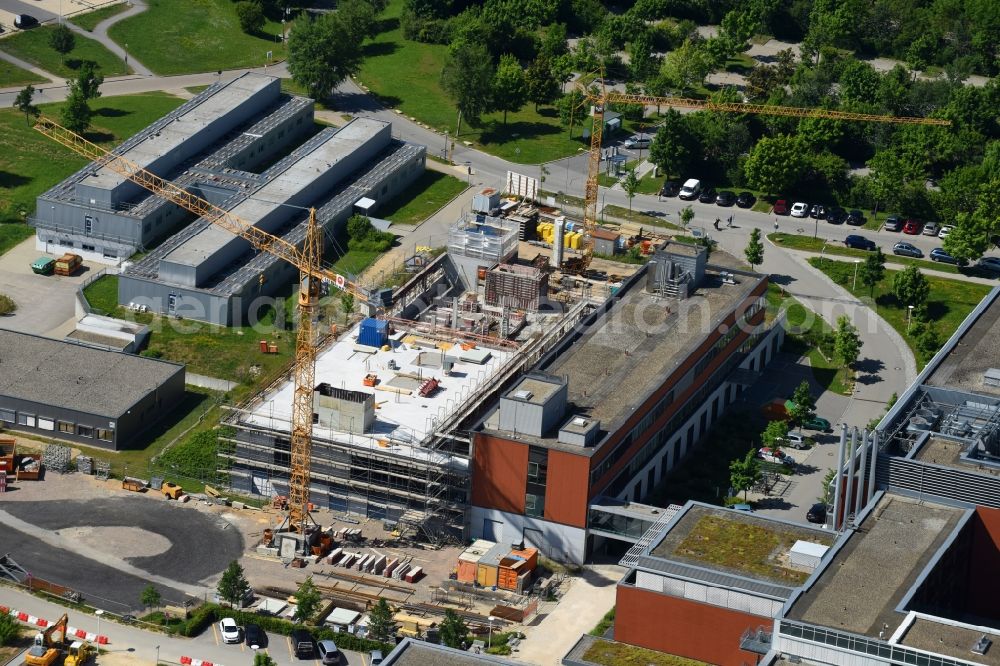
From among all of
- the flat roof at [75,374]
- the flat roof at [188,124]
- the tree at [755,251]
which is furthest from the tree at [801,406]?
the flat roof at [188,124]

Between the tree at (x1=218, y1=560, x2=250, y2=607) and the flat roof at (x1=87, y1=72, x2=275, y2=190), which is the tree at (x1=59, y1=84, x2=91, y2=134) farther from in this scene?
the tree at (x1=218, y1=560, x2=250, y2=607)

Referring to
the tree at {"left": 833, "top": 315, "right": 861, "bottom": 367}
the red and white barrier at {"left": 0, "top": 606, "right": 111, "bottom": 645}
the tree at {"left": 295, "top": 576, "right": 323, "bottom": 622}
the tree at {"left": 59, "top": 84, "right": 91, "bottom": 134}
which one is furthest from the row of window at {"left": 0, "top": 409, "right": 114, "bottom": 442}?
the tree at {"left": 833, "top": 315, "right": 861, "bottom": 367}

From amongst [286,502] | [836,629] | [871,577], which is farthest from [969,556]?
[286,502]

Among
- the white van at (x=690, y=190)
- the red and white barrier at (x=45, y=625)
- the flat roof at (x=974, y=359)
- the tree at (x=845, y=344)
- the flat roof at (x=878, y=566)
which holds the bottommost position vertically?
the red and white barrier at (x=45, y=625)

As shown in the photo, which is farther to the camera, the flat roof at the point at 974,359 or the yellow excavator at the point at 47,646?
the flat roof at the point at 974,359

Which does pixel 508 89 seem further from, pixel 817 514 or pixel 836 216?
pixel 817 514

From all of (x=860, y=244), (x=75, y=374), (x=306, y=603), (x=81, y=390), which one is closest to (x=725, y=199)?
(x=860, y=244)

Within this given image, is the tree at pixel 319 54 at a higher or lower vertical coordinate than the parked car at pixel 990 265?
higher

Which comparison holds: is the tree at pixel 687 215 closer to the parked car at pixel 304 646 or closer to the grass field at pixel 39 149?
the grass field at pixel 39 149
